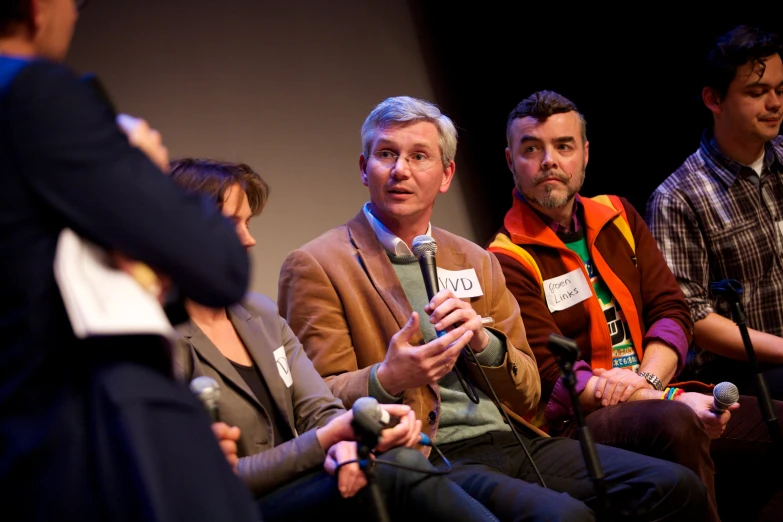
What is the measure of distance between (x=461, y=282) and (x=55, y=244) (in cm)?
174

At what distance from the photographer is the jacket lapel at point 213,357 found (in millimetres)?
1812

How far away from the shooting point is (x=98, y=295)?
2.96 ft

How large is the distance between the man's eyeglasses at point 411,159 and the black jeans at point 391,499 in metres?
1.13

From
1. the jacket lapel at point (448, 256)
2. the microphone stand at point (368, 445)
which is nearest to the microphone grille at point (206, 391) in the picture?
the microphone stand at point (368, 445)

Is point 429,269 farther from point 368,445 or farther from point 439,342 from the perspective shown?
point 368,445

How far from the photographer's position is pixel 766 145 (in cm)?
344

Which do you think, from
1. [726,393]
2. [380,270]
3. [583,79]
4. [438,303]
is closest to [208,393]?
[438,303]

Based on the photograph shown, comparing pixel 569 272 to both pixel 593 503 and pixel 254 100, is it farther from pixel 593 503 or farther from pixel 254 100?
pixel 254 100

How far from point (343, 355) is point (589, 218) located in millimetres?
1272

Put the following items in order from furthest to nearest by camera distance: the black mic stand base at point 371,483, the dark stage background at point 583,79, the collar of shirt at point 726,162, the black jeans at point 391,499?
the dark stage background at point 583,79 < the collar of shirt at point 726,162 < the black jeans at point 391,499 < the black mic stand base at point 371,483

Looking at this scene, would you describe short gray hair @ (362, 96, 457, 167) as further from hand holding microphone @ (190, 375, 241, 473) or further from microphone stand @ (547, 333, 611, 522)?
hand holding microphone @ (190, 375, 241, 473)

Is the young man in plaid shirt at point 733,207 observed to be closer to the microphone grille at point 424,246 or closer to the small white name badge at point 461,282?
the small white name badge at point 461,282

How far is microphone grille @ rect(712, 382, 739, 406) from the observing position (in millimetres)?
2264

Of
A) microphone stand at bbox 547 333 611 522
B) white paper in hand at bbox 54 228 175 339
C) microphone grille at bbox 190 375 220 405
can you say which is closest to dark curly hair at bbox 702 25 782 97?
microphone stand at bbox 547 333 611 522
